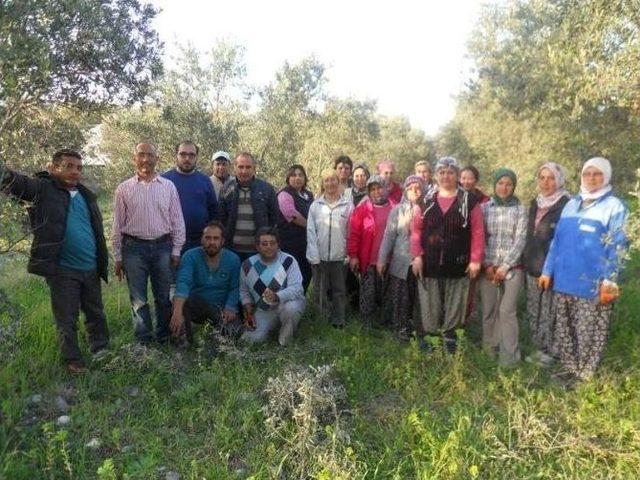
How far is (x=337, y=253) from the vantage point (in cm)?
605

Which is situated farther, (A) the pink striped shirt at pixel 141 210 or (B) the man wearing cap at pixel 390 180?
(B) the man wearing cap at pixel 390 180

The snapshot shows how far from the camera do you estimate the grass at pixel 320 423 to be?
337 cm

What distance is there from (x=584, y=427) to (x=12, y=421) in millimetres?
4437

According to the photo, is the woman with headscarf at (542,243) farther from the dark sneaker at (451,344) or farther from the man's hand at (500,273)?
the dark sneaker at (451,344)

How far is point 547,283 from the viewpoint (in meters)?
5.02

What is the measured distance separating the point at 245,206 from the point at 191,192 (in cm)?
64

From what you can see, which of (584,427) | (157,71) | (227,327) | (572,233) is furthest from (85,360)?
(572,233)

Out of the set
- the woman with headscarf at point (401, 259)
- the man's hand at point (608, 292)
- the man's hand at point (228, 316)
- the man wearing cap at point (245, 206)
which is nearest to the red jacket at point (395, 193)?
the woman with headscarf at point (401, 259)

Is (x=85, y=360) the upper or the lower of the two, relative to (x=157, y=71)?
lower

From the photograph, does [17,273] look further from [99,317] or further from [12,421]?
[12,421]

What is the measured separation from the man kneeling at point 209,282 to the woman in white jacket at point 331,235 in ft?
3.35

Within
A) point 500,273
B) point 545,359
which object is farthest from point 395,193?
point 545,359

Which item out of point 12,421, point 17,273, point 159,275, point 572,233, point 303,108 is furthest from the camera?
point 303,108

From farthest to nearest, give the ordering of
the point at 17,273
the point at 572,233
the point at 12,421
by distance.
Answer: the point at 17,273, the point at 572,233, the point at 12,421
